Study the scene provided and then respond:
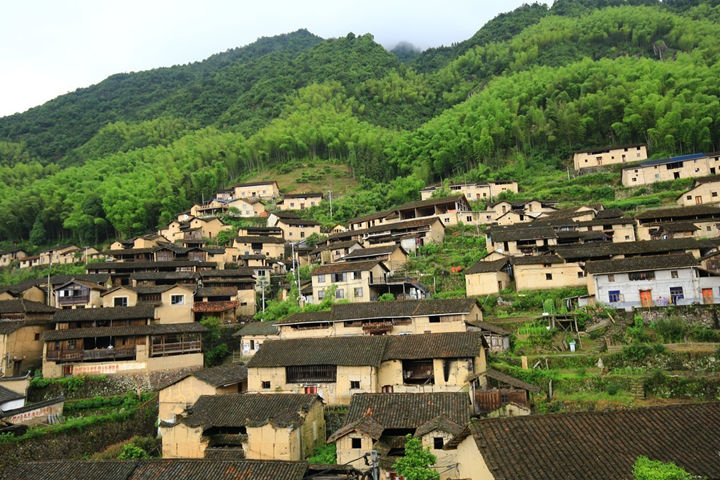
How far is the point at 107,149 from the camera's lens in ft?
370

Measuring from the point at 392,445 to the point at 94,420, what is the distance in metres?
16.7

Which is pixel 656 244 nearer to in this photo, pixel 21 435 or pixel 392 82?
pixel 21 435

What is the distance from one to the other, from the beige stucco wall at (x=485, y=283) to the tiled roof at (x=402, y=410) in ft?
50.0

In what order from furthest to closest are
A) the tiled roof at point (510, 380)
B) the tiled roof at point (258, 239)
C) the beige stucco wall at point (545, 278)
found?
the tiled roof at point (258, 239), the beige stucco wall at point (545, 278), the tiled roof at point (510, 380)

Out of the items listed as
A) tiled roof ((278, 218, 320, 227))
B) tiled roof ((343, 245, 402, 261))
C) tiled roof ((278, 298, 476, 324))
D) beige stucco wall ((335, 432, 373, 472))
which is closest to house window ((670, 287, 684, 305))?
tiled roof ((278, 298, 476, 324))

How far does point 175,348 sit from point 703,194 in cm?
4722

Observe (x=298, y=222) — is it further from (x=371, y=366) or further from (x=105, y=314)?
(x=371, y=366)

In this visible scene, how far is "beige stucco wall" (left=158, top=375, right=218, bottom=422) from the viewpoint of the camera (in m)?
24.7

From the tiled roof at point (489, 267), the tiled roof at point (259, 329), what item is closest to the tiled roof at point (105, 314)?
the tiled roof at point (259, 329)

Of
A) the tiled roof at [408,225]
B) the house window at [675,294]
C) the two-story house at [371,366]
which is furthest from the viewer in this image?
the tiled roof at [408,225]

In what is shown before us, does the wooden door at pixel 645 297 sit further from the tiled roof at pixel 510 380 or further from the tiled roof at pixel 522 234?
the tiled roof at pixel 510 380

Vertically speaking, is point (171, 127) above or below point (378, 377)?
above

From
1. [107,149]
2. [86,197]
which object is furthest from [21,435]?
[107,149]

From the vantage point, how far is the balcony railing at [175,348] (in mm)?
30984
